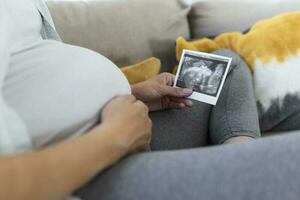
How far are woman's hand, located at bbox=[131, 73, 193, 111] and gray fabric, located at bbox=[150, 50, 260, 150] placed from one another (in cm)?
2

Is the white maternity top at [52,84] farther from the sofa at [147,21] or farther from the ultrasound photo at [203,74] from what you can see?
the sofa at [147,21]

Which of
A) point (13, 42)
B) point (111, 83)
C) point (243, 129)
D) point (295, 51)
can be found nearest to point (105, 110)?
point (111, 83)

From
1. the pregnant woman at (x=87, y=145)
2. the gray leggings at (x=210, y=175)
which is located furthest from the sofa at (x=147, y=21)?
the gray leggings at (x=210, y=175)

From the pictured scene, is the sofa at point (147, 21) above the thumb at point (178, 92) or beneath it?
above

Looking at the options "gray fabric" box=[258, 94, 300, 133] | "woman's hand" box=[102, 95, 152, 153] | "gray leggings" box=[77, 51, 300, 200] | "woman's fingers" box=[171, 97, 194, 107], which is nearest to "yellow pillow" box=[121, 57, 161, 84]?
"woman's fingers" box=[171, 97, 194, 107]

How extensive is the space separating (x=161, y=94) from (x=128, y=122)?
0.44 metres

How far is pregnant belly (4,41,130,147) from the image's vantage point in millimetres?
695

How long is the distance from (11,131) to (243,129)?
62 centimetres

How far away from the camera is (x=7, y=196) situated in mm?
519

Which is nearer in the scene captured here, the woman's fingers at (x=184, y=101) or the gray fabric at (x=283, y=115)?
the woman's fingers at (x=184, y=101)

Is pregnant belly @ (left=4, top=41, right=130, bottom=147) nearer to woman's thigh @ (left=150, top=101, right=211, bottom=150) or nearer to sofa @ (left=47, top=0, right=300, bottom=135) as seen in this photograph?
woman's thigh @ (left=150, top=101, right=211, bottom=150)

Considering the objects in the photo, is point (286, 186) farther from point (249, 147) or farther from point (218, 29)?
point (218, 29)

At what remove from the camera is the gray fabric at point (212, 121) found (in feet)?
3.52

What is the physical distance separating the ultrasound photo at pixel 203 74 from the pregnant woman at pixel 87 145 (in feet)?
1.04
